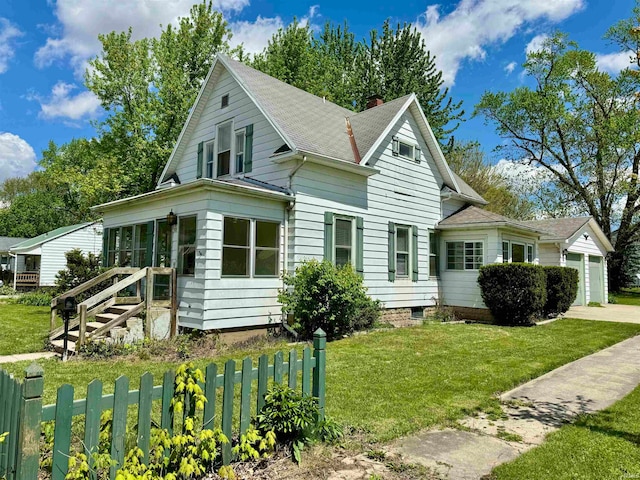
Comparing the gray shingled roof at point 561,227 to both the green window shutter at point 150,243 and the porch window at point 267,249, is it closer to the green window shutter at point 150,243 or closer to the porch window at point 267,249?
the porch window at point 267,249

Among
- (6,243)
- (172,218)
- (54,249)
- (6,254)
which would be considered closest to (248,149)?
(172,218)

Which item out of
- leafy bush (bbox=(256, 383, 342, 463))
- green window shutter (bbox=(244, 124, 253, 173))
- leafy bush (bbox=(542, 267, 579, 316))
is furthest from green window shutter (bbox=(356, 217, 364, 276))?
leafy bush (bbox=(256, 383, 342, 463))

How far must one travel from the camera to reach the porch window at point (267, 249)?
34.2ft

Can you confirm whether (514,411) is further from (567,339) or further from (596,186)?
(596,186)

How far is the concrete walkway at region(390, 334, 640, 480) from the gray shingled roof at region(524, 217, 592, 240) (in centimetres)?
1301

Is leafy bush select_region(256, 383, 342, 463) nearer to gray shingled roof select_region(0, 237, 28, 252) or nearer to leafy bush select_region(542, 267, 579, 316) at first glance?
leafy bush select_region(542, 267, 579, 316)

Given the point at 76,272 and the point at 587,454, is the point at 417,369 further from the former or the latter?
the point at 76,272

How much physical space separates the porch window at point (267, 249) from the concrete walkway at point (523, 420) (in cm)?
627

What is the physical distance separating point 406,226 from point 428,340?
5.17 meters

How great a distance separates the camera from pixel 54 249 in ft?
→ 101

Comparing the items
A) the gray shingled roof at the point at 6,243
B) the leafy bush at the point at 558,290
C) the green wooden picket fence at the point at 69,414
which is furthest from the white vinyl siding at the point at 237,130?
the gray shingled roof at the point at 6,243

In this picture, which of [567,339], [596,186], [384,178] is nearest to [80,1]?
[384,178]

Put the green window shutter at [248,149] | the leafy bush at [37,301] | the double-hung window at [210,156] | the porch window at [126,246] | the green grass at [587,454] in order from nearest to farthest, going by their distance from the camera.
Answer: the green grass at [587,454], the green window shutter at [248,149], the porch window at [126,246], the double-hung window at [210,156], the leafy bush at [37,301]

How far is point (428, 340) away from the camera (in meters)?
10.1
